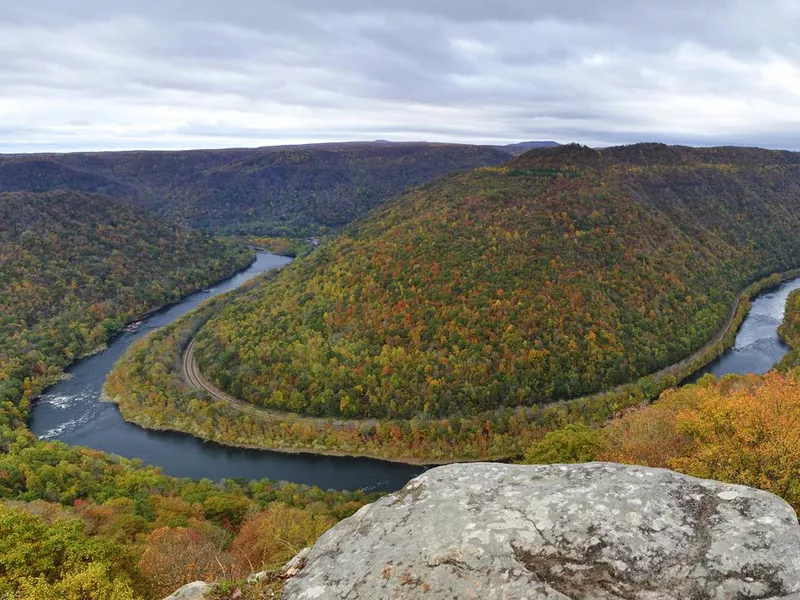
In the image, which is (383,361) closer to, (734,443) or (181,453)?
(181,453)

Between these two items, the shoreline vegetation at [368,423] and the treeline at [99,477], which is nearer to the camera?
the treeline at [99,477]

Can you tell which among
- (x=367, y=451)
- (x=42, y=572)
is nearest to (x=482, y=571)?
(x=42, y=572)

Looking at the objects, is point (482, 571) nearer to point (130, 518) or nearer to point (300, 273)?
point (130, 518)

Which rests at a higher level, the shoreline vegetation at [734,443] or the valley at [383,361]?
the shoreline vegetation at [734,443]

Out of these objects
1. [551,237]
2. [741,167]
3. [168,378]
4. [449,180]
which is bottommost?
[168,378]

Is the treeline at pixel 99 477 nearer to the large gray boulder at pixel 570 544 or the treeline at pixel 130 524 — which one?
the treeline at pixel 130 524

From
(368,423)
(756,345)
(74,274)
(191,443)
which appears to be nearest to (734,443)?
(368,423)

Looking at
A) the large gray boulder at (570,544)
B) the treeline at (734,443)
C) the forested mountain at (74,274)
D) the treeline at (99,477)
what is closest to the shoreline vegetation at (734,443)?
the treeline at (734,443)
